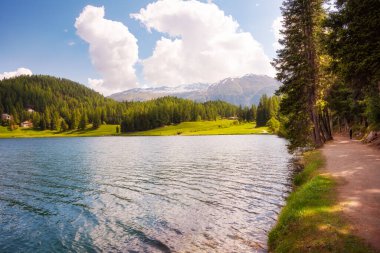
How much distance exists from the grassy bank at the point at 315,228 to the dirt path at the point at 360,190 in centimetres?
50

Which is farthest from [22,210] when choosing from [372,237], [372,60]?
[372,60]

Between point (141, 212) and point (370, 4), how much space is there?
20648 millimetres

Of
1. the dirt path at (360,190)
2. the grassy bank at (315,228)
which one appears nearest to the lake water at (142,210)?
the grassy bank at (315,228)

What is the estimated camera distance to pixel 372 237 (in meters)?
12.2

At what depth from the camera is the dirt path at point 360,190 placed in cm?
1327

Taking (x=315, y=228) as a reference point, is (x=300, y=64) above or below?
above

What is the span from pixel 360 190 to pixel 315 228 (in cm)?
706

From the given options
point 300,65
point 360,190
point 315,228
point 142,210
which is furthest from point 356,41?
point 300,65

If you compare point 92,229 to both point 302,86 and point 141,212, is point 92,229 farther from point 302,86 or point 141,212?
point 302,86

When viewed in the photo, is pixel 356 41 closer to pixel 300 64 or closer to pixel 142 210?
pixel 142 210

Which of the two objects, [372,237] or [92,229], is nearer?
[372,237]

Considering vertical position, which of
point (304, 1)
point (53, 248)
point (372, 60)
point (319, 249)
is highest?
point (304, 1)

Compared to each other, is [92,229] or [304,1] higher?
[304,1]

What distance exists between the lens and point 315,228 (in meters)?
13.9
